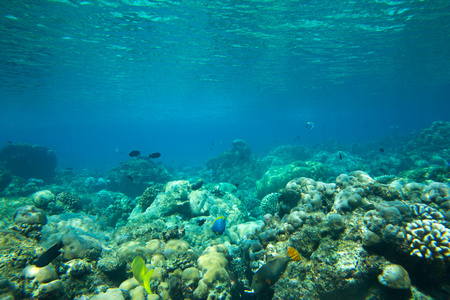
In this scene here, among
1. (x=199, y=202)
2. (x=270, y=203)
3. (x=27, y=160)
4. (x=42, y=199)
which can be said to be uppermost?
(x=270, y=203)

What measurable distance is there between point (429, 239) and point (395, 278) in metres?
0.83

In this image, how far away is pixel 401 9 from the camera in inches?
552

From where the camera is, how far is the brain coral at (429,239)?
10.1 feet

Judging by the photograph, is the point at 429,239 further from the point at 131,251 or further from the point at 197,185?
the point at 197,185

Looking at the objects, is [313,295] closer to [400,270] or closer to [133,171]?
[400,270]

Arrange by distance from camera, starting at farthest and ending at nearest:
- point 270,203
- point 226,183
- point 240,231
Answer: point 226,183 < point 270,203 < point 240,231

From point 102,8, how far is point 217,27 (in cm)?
754

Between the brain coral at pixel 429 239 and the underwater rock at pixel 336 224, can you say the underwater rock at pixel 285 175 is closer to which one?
the underwater rock at pixel 336 224

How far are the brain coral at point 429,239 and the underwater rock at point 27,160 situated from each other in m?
29.6

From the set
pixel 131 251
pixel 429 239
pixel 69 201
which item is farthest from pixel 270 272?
pixel 69 201

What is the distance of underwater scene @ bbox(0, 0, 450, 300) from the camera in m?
3.58

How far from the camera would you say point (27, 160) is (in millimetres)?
21859

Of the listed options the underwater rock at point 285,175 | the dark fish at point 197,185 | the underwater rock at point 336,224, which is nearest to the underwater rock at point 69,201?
the dark fish at point 197,185

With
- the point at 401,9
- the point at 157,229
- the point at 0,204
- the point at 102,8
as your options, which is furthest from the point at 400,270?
the point at 401,9
